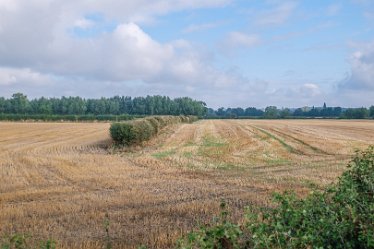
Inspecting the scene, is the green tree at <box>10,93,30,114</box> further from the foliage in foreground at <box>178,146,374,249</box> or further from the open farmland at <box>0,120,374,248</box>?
the foliage in foreground at <box>178,146,374,249</box>

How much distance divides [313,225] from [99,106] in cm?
15766

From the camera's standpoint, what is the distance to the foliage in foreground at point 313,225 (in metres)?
4.08

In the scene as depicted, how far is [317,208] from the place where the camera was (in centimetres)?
478

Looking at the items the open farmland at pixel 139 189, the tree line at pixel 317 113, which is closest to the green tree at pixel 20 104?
the tree line at pixel 317 113

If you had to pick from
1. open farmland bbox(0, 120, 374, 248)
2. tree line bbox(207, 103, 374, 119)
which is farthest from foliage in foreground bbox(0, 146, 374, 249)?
tree line bbox(207, 103, 374, 119)

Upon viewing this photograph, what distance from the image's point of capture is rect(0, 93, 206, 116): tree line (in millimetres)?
149250

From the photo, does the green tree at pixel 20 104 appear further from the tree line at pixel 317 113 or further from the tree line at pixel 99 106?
the tree line at pixel 317 113

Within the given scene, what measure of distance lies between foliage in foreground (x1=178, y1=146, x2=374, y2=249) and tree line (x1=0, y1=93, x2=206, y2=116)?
14638cm

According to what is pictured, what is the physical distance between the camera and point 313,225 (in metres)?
4.49

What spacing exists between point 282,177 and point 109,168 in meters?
7.68

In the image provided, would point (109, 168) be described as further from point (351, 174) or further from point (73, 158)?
point (351, 174)

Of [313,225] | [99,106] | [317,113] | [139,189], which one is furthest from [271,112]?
[313,225]

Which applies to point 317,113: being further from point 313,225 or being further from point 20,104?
point 313,225

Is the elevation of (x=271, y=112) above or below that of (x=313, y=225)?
above
